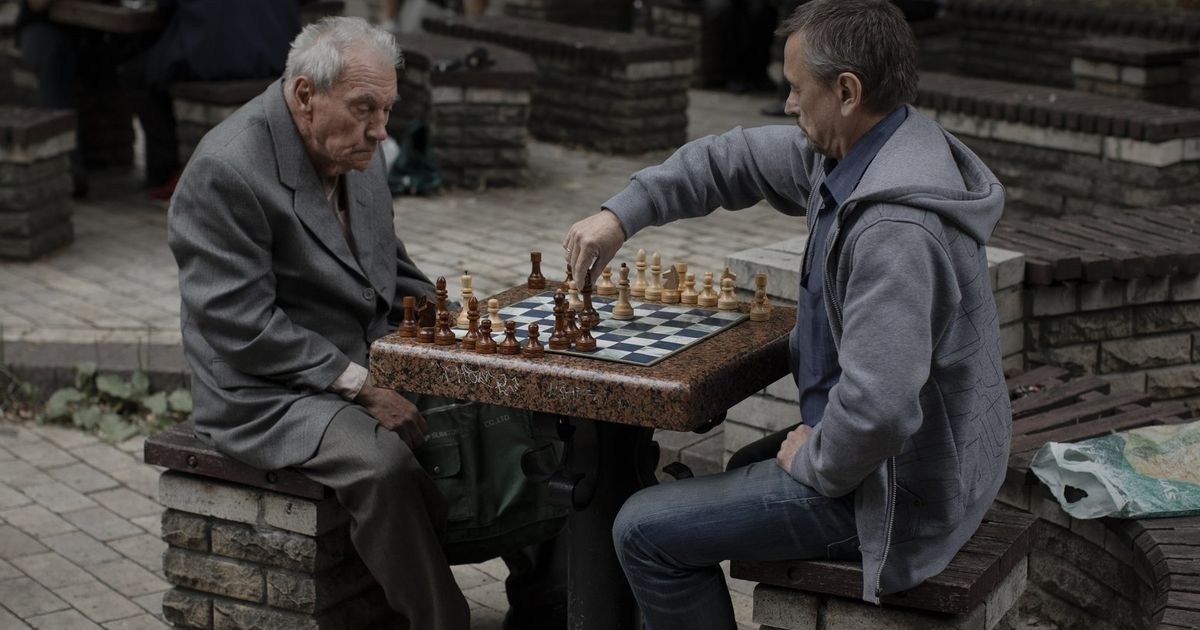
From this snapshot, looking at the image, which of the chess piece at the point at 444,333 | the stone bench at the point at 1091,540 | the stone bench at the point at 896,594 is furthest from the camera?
the stone bench at the point at 1091,540

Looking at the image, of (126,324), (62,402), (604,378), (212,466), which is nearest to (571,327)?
(604,378)

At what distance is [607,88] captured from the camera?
1076 centimetres

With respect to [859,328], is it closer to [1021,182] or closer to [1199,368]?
[1199,368]

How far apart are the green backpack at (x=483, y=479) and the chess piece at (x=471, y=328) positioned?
601mm

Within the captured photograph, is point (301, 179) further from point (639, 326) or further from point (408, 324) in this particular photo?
point (639, 326)

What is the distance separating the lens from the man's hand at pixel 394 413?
4.15m

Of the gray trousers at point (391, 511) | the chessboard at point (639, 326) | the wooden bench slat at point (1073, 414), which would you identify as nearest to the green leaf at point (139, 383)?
the gray trousers at point (391, 511)

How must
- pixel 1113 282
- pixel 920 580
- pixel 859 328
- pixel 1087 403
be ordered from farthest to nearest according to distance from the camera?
pixel 1113 282
pixel 1087 403
pixel 920 580
pixel 859 328

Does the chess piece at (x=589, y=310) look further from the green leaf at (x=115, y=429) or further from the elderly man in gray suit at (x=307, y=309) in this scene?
the green leaf at (x=115, y=429)

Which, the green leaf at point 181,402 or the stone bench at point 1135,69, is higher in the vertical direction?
the stone bench at point 1135,69

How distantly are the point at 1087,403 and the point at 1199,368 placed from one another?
3.67ft

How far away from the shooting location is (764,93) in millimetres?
13281

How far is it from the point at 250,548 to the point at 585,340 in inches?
47.4

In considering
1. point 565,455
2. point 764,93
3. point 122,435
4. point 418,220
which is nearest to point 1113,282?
point 565,455
